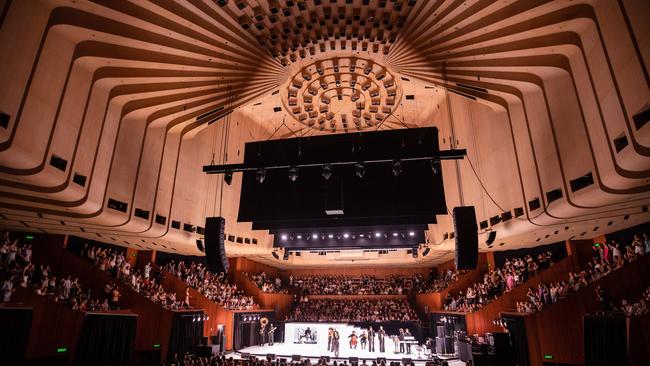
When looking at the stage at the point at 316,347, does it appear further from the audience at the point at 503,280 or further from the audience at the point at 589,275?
the audience at the point at 589,275

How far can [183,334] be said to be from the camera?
563 inches

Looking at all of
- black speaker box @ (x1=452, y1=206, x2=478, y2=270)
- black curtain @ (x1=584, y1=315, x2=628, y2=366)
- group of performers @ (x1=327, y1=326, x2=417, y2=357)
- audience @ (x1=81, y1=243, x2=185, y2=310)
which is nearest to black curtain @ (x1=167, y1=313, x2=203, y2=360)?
audience @ (x1=81, y1=243, x2=185, y2=310)

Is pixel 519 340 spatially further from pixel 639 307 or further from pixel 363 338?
pixel 363 338

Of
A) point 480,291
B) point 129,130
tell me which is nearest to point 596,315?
point 480,291

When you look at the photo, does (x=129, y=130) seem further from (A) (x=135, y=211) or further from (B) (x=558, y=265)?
(B) (x=558, y=265)

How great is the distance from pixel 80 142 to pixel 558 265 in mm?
17628

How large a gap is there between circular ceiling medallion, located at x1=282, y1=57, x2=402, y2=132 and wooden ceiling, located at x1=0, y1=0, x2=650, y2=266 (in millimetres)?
79

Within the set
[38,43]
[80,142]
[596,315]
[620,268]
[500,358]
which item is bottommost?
[500,358]

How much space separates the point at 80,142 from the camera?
9977 millimetres

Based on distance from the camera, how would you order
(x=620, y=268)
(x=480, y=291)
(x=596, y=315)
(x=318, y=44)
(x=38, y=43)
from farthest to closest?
(x=480, y=291), (x=318, y=44), (x=620, y=268), (x=596, y=315), (x=38, y=43)

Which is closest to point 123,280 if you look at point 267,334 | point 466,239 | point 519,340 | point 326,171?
point 267,334

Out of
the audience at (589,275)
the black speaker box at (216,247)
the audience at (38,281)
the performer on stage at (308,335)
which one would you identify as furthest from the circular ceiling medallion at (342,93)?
the performer on stage at (308,335)

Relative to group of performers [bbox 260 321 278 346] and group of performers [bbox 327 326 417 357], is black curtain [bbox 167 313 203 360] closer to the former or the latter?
group of performers [bbox 260 321 278 346]

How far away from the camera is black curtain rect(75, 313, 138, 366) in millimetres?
11047
